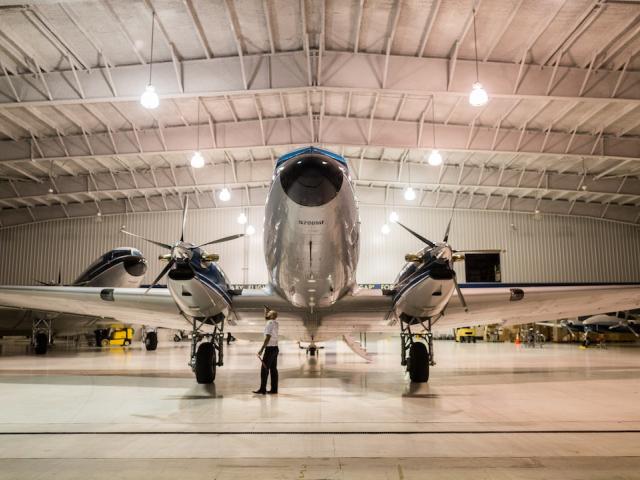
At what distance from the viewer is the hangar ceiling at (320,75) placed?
14.6 m

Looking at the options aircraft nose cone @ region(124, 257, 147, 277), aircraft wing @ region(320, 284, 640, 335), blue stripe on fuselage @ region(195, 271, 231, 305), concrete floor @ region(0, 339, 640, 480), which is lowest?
concrete floor @ region(0, 339, 640, 480)

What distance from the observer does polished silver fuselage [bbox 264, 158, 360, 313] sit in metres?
8.01

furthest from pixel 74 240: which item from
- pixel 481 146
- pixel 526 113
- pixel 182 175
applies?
pixel 526 113

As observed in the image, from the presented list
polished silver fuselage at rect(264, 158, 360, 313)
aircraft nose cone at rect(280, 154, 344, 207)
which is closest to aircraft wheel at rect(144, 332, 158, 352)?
polished silver fuselage at rect(264, 158, 360, 313)

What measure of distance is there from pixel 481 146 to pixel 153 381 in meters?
18.0

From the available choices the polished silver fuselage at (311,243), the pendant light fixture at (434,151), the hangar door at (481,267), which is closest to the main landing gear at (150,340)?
the pendant light fixture at (434,151)

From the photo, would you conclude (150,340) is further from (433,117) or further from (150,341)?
(433,117)

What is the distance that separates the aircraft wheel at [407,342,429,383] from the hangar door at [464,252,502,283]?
1036 inches

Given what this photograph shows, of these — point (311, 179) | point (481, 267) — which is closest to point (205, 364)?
point (311, 179)

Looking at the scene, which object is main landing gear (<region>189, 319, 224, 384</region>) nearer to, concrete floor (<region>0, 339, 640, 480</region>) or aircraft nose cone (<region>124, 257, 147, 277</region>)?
concrete floor (<region>0, 339, 640, 480</region>)

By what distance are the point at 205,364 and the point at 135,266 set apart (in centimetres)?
1192

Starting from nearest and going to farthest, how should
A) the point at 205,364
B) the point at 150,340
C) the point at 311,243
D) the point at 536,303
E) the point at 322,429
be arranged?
the point at 322,429, the point at 311,243, the point at 205,364, the point at 536,303, the point at 150,340

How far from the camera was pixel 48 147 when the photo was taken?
2227 centimetres

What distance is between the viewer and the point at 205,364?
33.4 ft
